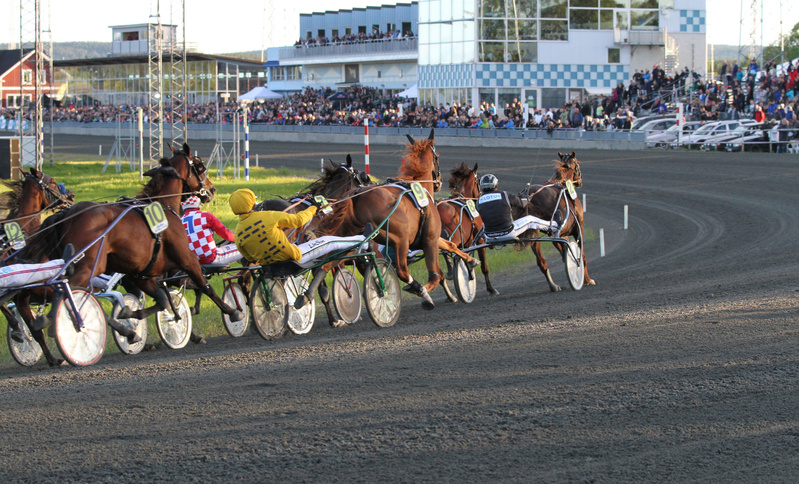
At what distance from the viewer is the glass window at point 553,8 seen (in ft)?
140

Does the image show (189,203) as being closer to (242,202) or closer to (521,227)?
(242,202)

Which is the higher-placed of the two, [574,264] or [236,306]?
[574,264]

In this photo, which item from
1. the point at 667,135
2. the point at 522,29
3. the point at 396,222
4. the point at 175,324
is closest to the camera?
the point at 175,324

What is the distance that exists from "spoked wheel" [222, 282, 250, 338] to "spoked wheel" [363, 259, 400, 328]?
117 centimetres

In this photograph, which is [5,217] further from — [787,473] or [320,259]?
[787,473]

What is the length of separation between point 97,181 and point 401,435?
22822mm

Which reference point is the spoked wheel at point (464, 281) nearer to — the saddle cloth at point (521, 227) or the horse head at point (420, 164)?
the saddle cloth at point (521, 227)

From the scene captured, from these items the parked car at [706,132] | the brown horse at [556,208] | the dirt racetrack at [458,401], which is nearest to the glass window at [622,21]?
the parked car at [706,132]

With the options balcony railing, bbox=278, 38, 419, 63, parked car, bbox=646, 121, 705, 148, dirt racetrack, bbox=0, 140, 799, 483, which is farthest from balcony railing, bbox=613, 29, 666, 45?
dirt racetrack, bbox=0, 140, 799, 483

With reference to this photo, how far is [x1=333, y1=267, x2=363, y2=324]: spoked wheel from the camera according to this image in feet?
27.2

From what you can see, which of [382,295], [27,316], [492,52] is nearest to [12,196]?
[27,316]

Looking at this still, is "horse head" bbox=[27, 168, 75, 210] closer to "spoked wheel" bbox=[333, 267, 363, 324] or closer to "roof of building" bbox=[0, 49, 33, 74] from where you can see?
"spoked wheel" bbox=[333, 267, 363, 324]

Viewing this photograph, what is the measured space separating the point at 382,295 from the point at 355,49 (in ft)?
195

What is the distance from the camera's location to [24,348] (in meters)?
7.39
